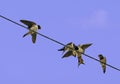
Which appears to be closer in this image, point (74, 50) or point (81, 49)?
point (74, 50)

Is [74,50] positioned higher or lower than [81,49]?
lower

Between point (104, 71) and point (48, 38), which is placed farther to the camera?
point (104, 71)

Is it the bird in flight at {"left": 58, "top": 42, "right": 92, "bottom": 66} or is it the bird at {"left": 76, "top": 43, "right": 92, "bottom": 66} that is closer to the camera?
the bird in flight at {"left": 58, "top": 42, "right": 92, "bottom": 66}

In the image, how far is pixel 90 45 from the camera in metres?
7.10

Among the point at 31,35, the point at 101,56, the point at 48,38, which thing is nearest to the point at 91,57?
the point at 48,38

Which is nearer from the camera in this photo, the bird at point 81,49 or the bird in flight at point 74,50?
the bird in flight at point 74,50

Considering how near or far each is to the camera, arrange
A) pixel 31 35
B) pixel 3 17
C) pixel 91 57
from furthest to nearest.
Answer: pixel 31 35, pixel 91 57, pixel 3 17

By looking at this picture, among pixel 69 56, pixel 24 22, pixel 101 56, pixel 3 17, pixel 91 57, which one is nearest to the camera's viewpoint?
pixel 3 17

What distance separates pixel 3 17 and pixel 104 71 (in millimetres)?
2965

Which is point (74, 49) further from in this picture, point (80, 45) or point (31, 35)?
point (31, 35)

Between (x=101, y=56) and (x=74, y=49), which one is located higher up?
(x=101, y=56)

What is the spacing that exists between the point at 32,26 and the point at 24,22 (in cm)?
31

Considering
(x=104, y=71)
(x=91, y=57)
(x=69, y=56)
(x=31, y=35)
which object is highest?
(x=31, y=35)

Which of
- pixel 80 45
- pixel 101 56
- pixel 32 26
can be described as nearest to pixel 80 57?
pixel 80 45
